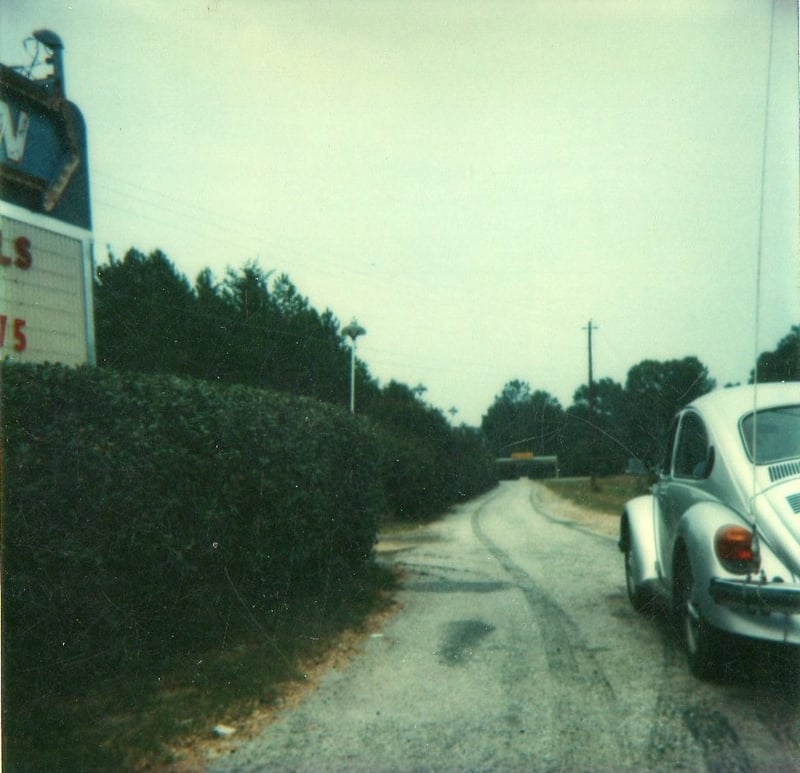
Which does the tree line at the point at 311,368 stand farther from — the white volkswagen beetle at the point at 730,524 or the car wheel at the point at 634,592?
the white volkswagen beetle at the point at 730,524

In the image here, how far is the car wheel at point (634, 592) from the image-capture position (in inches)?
294

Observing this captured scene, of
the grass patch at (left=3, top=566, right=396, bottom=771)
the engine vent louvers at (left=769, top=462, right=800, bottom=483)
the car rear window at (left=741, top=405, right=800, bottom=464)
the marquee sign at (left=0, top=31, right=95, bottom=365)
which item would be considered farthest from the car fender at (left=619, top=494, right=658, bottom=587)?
the marquee sign at (left=0, top=31, right=95, bottom=365)

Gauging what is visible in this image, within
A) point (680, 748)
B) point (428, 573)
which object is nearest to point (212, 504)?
point (680, 748)

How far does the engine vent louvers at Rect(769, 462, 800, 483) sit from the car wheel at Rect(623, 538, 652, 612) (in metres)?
2.37

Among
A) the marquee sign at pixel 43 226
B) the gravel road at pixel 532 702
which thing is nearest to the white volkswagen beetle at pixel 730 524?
the gravel road at pixel 532 702

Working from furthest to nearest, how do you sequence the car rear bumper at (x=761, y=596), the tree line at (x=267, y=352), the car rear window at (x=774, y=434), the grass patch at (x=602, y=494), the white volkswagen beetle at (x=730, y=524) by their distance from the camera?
the grass patch at (x=602, y=494), the tree line at (x=267, y=352), the car rear window at (x=774, y=434), the white volkswagen beetle at (x=730, y=524), the car rear bumper at (x=761, y=596)

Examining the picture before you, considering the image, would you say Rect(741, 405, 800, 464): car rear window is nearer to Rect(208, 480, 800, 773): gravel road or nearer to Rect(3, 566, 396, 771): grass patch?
Rect(208, 480, 800, 773): gravel road

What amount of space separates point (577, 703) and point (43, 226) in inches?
215

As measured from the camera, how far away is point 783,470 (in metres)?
5.14

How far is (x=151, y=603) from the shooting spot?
228 inches

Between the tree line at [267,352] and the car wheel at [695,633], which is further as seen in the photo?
the tree line at [267,352]

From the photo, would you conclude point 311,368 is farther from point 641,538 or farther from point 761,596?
point 761,596

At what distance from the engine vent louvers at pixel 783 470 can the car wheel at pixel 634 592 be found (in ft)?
7.78

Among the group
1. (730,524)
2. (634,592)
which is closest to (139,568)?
(730,524)
